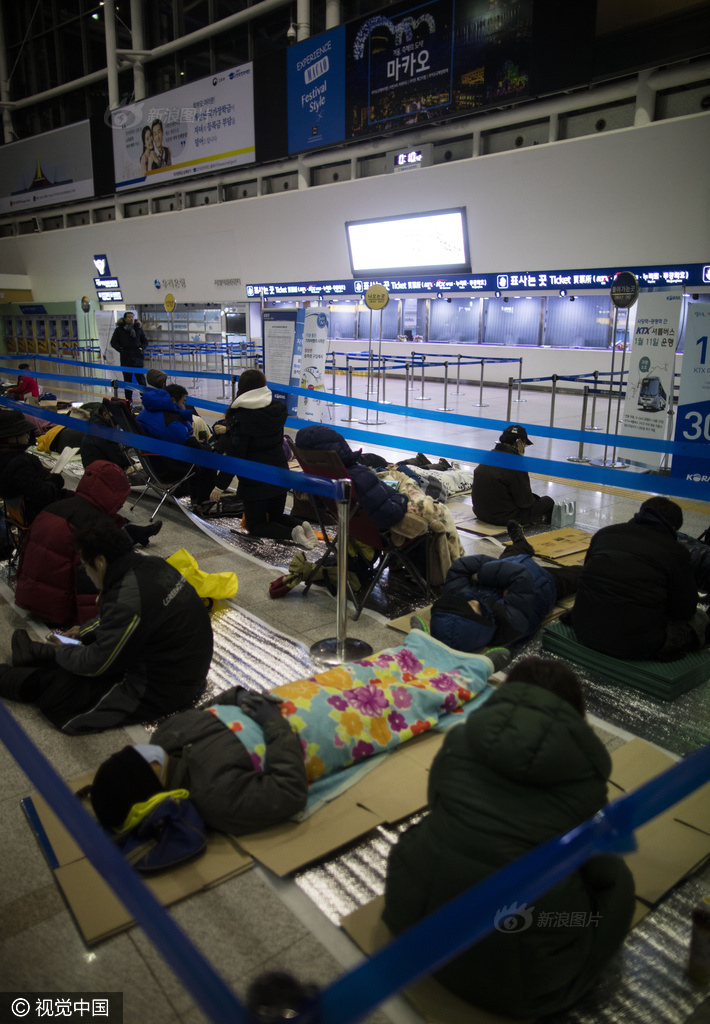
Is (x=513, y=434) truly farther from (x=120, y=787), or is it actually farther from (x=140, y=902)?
(x=140, y=902)

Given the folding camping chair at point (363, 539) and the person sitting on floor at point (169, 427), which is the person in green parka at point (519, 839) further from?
the person sitting on floor at point (169, 427)

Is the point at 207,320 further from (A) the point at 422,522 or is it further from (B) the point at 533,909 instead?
(B) the point at 533,909

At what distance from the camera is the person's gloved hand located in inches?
101

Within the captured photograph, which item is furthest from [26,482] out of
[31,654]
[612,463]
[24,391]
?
[24,391]

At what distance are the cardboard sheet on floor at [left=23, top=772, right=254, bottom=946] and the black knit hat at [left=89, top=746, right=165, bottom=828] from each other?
0.13 metres

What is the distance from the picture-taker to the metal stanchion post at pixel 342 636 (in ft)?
11.8

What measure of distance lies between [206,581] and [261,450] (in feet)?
5.99

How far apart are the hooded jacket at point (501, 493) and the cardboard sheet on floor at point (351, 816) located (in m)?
3.62

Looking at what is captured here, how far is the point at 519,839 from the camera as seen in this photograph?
1693mm

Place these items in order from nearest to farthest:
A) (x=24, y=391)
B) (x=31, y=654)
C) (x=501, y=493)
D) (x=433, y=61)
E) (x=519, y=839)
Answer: (x=519, y=839)
(x=31, y=654)
(x=501, y=493)
(x=24, y=391)
(x=433, y=61)

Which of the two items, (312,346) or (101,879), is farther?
(312,346)

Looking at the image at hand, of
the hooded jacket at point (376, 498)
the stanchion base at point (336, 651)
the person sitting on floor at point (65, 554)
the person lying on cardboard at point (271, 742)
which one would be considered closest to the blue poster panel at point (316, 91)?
the hooded jacket at point (376, 498)

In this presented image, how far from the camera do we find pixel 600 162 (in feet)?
38.0

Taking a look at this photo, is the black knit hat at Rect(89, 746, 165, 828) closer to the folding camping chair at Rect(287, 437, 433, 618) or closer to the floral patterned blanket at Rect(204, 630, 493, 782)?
the floral patterned blanket at Rect(204, 630, 493, 782)
